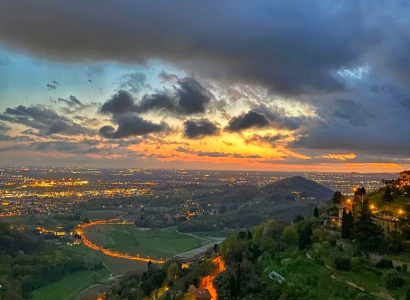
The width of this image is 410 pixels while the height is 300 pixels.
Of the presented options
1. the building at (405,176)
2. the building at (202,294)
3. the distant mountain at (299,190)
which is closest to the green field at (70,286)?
the building at (202,294)

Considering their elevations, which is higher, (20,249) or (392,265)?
(392,265)

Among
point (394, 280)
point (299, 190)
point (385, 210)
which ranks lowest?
point (299, 190)

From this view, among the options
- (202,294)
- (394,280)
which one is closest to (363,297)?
(394,280)

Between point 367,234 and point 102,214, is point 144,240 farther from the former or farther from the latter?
point 367,234

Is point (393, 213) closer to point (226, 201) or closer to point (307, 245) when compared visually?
point (307, 245)

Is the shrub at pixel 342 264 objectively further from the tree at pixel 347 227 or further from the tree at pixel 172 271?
the tree at pixel 172 271

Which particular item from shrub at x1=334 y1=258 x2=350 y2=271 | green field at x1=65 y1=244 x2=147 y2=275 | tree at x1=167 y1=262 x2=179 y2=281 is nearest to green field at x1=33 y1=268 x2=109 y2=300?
green field at x1=65 y1=244 x2=147 y2=275

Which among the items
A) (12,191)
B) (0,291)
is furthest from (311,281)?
(12,191)
